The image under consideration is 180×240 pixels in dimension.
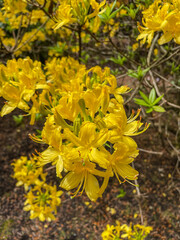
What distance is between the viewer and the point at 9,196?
3117mm

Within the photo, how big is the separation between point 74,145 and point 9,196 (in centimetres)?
265

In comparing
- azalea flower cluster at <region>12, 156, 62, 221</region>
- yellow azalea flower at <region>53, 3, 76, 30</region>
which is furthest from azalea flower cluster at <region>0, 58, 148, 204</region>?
azalea flower cluster at <region>12, 156, 62, 221</region>

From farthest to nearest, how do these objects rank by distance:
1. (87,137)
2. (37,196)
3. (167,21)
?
(37,196)
(167,21)
(87,137)

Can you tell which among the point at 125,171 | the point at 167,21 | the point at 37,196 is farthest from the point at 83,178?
the point at 37,196

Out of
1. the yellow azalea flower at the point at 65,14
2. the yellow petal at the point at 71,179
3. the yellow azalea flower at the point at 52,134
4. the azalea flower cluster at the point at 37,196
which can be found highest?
the yellow azalea flower at the point at 65,14

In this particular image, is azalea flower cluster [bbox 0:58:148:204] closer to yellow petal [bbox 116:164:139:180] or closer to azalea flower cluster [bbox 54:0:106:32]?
yellow petal [bbox 116:164:139:180]

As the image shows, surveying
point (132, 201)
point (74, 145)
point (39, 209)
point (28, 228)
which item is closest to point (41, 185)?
point (39, 209)

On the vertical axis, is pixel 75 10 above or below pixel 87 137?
above

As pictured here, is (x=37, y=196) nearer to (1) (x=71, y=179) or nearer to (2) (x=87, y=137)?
(1) (x=71, y=179)

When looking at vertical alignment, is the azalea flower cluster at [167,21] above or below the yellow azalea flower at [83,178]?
above

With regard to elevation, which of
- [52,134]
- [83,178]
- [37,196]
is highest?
[52,134]

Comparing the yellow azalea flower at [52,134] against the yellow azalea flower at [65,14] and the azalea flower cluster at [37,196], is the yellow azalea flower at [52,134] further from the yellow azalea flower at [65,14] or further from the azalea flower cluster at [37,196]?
the azalea flower cluster at [37,196]

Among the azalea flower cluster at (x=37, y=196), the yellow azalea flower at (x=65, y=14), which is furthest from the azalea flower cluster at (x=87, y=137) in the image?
the azalea flower cluster at (x=37, y=196)

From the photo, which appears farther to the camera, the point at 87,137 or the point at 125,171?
the point at 125,171
